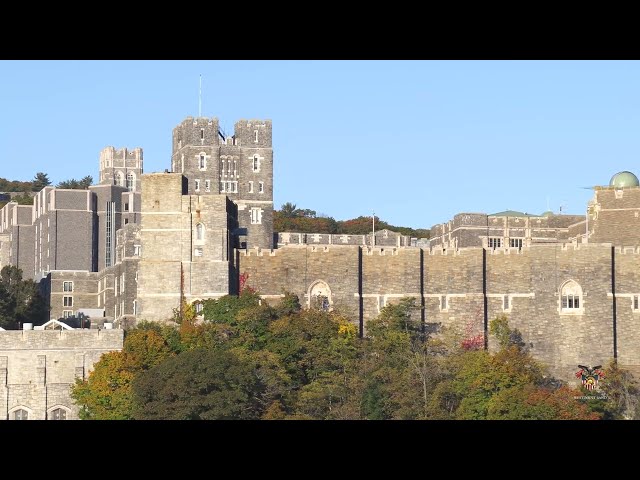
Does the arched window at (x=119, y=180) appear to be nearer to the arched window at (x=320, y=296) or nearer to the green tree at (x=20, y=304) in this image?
the green tree at (x=20, y=304)

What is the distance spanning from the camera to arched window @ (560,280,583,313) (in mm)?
55031

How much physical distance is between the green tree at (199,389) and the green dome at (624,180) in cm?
2356

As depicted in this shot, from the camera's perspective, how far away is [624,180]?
68.2 metres

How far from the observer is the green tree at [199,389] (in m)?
49.9

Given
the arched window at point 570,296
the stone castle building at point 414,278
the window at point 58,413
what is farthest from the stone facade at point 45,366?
the arched window at point 570,296

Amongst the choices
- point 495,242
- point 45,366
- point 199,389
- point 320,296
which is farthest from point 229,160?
point 199,389

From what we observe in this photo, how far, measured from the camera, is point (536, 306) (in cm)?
5503

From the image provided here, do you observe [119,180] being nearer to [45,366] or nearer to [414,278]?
[45,366]

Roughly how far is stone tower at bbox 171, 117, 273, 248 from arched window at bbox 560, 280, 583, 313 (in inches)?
794
